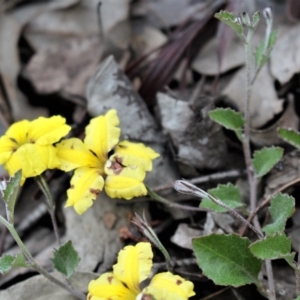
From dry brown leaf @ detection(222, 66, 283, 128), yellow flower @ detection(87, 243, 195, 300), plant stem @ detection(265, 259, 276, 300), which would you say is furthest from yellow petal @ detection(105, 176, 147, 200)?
dry brown leaf @ detection(222, 66, 283, 128)

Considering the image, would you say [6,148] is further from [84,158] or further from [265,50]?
[265,50]

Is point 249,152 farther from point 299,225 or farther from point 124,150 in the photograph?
point 124,150

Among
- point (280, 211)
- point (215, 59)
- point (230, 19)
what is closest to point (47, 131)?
point (230, 19)

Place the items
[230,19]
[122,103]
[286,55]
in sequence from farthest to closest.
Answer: [286,55], [122,103], [230,19]

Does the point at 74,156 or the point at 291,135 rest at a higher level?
the point at 74,156

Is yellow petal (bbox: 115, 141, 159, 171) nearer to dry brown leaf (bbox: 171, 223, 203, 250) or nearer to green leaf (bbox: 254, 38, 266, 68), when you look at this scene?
dry brown leaf (bbox: 171, 223, 203, 250)

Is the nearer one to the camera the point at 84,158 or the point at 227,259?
the point at 227,259

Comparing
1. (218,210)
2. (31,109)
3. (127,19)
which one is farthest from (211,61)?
(218,210)
